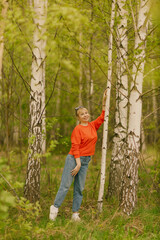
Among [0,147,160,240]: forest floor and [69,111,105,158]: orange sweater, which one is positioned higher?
[69,111,105,158]: orange sweater

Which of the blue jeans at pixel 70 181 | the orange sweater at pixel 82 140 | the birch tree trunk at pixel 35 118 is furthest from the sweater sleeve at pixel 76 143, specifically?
→ the birch tree trunk at pixel 35 118

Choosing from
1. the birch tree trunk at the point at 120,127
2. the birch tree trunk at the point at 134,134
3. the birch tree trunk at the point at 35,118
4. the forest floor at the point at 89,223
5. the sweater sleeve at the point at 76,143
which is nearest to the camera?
the forest floor at the point at 89,223

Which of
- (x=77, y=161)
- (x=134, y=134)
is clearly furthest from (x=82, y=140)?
(x=134, y=134)

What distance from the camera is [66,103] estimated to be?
17375 millimetres

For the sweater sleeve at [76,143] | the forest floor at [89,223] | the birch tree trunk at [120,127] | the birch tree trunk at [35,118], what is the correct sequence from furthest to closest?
the birch tree trunk at [120,127], the birch tree trunk at [35,118], the sweater sleeve at [76,143], the forest floor at [89,223]

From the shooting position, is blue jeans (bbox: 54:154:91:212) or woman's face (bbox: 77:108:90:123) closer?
blue jeans (bbox: 54:154:91:212)

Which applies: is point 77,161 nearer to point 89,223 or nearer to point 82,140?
point 82,140

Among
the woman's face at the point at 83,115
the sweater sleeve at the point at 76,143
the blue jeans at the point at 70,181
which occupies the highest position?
the woman's face at the point at 83,115

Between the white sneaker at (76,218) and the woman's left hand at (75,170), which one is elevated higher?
the woman's left hand at (75,170)

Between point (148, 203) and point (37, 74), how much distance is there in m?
3.13

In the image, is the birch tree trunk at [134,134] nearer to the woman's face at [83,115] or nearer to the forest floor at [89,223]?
the forest floor at [89,223]

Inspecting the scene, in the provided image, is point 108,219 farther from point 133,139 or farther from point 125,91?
point 125,91

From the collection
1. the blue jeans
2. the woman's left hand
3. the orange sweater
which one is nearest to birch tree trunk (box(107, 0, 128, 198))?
the orange sweater

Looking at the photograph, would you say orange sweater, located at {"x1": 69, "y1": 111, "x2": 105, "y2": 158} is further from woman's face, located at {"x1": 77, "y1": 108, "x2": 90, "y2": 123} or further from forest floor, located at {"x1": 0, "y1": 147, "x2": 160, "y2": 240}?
forest floor, located at {"x1": 0, "y1": 147, "x2": 160, "y2": 240}
